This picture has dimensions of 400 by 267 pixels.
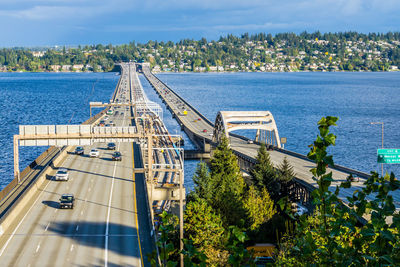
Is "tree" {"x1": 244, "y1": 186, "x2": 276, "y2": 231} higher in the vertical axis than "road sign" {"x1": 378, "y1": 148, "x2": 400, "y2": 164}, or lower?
lower

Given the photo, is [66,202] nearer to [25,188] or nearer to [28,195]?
[28,195]

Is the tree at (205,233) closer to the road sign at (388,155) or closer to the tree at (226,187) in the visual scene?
the tree at (226,187)

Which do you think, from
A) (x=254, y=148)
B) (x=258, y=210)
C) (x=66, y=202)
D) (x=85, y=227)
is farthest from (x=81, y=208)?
(x=254, y=148)

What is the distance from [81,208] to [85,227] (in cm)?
555

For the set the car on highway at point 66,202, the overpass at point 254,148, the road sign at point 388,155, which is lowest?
the overpass at point 254,148

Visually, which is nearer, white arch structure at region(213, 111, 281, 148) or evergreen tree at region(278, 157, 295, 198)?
evergreen tree at region(278, 157, 295, 198)

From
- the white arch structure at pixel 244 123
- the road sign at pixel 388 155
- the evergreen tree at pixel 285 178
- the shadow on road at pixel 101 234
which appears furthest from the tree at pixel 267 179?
the white arch structure at pixel 244 123

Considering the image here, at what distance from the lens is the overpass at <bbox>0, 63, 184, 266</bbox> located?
32.8 metres

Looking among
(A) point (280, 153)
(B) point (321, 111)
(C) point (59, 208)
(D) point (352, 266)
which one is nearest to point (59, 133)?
(C) point (59, 208)

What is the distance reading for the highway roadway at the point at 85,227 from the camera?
3206 cm

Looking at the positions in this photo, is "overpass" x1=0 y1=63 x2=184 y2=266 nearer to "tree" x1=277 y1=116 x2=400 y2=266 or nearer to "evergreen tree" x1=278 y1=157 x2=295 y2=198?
"evergreen tree" x1=278 y1=157 x2=295 y2=198

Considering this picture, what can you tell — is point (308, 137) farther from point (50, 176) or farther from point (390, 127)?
point (50, 176)

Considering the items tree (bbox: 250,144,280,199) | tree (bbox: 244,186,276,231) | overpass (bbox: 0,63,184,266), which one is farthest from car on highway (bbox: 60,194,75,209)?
tree (bbox: 250,144,280,199)

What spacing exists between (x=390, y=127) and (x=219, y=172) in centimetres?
8425
